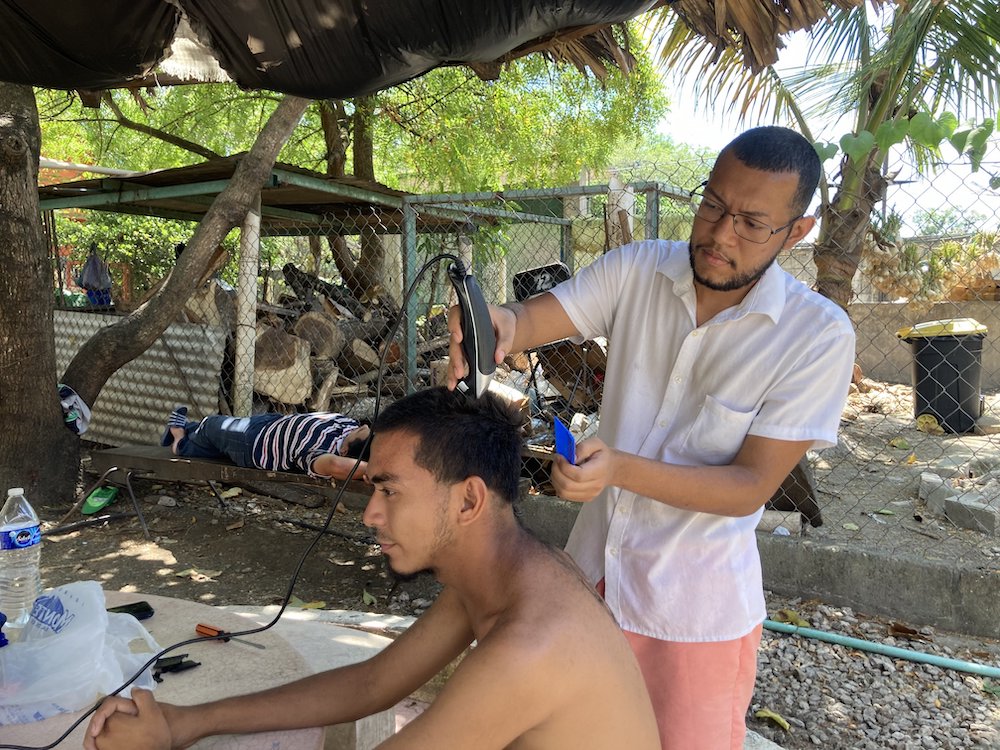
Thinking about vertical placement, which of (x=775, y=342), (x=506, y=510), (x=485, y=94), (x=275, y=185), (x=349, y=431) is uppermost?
(x=485, y=94)

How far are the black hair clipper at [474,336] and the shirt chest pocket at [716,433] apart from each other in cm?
50

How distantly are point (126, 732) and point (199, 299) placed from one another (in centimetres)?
641

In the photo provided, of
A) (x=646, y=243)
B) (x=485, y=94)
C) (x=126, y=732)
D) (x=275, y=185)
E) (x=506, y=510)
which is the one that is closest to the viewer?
(x=126, y=732)

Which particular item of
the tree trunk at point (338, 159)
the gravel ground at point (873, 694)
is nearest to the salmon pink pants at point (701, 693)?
the gravel ground at point (873, 694)

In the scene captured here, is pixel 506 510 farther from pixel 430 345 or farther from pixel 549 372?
pixel 430 345

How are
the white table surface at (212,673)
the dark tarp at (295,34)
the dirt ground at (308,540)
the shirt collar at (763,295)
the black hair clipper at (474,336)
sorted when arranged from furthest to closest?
the dirt ground at (308,540), the dark tarp at (295,34), the shirt collar at (763,295), the black hair clipper at (474,336), the white table surface at (212,673)

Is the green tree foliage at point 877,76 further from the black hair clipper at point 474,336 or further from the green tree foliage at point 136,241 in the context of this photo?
the green tree foliage at point 136,241

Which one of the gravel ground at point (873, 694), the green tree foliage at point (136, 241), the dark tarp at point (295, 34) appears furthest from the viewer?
the green tree foliage at point (136, 241)

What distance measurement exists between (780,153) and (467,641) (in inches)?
49.1

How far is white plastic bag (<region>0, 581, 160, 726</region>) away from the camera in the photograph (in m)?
1.59

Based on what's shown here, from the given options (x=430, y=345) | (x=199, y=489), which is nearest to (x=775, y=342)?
(x=199, y=489)

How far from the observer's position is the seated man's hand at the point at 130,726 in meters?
1.42

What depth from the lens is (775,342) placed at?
1.78m

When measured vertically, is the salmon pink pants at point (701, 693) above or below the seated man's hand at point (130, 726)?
below
